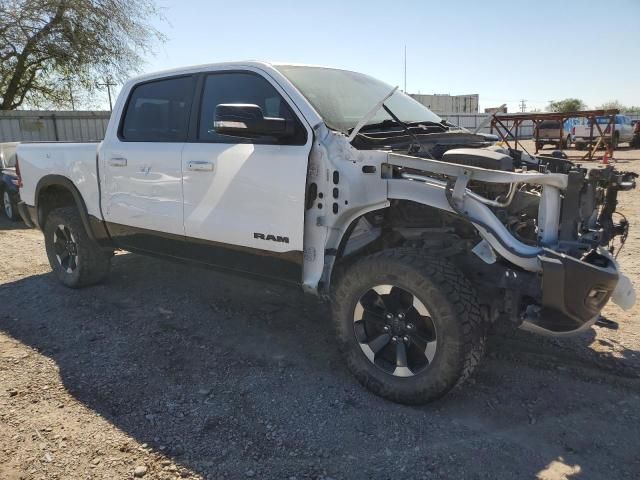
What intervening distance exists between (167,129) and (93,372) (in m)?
1.94

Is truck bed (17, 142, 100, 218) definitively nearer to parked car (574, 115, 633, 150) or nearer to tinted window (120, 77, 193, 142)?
tinted window (120, 77, 193, 142)

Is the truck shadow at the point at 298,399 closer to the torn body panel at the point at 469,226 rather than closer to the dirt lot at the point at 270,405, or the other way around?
the dirt lot at the point at 270,405

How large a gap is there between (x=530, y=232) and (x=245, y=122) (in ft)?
6.02

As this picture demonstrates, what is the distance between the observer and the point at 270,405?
3.16 meters

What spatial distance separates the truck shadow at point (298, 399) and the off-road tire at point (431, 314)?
0.14 meters

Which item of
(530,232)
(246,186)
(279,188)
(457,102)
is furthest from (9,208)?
(457,102)

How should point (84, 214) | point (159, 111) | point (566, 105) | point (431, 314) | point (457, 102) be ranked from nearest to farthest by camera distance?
point (431, 314) → point (159, 111) → point (84, 214) → point (457, 102) → point (566, 105)

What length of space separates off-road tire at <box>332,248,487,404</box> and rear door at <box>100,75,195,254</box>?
5.70ft

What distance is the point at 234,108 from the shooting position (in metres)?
3.22

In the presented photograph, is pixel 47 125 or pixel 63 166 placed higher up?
pixel 47 125

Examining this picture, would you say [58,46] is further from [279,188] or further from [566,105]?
[566,105]

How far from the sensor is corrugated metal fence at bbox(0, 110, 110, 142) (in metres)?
16.6

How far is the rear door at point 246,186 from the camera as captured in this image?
3.44m

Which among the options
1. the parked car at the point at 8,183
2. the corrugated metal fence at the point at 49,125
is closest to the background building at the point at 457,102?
the corrugated metal fence at the point at 49,125
